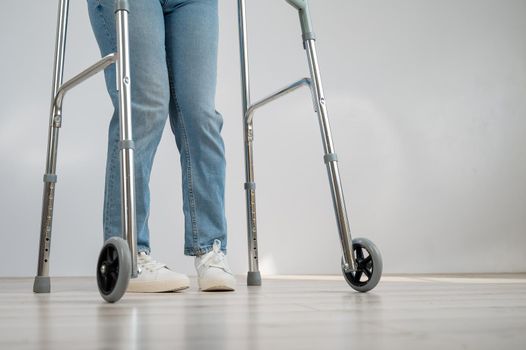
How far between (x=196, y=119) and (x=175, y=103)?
0.08 metres

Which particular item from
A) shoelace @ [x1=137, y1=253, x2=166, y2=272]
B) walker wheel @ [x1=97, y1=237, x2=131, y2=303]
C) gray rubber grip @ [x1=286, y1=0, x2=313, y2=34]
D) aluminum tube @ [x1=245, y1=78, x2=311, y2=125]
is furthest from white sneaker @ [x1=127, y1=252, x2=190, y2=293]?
gray rubber grip @ [x1=286, y1=0, x2=313, y2=34]

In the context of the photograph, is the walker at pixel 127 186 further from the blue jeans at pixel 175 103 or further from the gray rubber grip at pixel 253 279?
the blue jeans at pixel 175 103

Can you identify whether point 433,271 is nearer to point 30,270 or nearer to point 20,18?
point 30,270

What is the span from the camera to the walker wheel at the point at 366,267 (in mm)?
1069

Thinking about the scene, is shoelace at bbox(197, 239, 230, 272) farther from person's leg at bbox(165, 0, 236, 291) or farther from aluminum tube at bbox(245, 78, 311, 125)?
aluminum tube at bbox(245, 78, 311, 125)

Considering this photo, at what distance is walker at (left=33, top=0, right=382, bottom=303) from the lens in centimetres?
85

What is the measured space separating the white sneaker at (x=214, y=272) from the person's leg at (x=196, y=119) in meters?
0.04

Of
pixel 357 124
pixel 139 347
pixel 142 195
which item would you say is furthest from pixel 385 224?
pixel 139 347

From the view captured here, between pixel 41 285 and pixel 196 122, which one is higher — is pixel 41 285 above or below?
below

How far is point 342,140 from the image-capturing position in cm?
289

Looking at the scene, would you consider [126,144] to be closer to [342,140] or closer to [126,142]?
[126,142]

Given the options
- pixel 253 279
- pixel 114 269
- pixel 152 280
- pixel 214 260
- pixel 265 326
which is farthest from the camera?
pixel 253 279

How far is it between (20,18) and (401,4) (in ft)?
6.78

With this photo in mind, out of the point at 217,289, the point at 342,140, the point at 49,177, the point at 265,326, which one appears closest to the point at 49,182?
the point at 49,177
